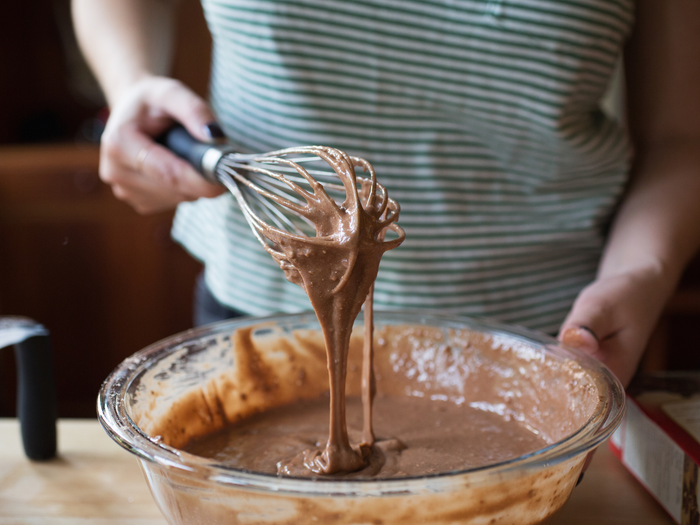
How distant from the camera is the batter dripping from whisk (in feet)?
1.69

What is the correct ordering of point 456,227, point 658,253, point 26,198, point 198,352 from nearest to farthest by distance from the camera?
point 198,352 < point 658,253 < point 456,227 < point 26,198

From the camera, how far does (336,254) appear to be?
0.52 metres

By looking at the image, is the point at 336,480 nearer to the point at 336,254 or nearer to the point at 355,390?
the point at 336,254

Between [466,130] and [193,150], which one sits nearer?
[193,150]

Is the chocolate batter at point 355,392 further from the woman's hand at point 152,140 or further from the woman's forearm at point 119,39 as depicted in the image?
the woman's forearm at point 119,39

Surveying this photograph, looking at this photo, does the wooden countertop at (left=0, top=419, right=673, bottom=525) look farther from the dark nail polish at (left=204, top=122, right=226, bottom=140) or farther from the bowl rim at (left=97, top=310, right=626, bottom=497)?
the dark nail polish at (left=204, top=122, right=226, bottom=140)

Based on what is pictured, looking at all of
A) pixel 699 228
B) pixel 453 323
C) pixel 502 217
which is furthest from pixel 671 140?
pixel 453 323

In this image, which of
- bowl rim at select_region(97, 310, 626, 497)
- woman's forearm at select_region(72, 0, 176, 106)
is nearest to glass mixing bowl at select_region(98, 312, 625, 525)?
bowl rim at select_region(97, 310, 626, 497)

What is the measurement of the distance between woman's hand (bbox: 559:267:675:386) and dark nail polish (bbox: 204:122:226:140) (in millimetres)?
429

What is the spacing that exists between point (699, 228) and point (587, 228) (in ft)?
0.47

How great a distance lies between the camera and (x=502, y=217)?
938 millimetres

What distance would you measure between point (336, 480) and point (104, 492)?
0.32m

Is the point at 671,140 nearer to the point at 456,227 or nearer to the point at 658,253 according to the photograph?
the point at 658,253

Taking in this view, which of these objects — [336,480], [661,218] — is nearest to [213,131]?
[336,480]
